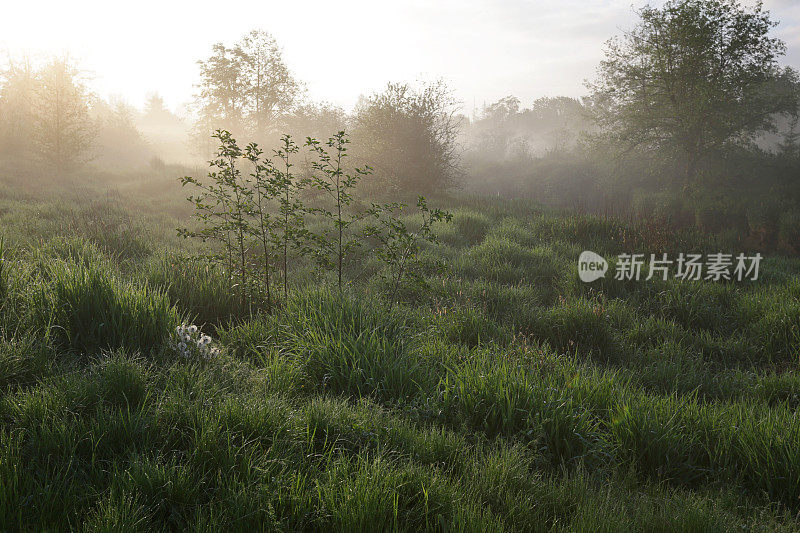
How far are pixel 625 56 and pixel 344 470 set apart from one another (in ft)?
71.8

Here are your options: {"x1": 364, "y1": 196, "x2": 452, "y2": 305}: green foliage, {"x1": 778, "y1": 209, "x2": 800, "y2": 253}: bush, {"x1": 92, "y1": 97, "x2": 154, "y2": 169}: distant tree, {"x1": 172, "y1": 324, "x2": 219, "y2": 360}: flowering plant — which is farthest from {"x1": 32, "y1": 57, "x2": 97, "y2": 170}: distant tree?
{"x1": 778, "y1": 209, "x2": 800, "y2": 253}: bush

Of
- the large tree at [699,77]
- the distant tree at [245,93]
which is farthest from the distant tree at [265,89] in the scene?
the large tree at [699,77]

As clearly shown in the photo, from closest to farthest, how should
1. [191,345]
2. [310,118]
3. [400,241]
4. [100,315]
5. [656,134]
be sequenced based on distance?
[191,345] < [100,315] < [400,241] < [656,134] < [310,118]

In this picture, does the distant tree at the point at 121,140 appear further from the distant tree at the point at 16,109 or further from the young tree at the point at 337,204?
the young tree at the point at 337,204

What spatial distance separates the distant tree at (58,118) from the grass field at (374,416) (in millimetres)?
17140

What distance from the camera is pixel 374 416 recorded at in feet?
9.43

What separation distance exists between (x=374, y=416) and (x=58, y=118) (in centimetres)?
2253

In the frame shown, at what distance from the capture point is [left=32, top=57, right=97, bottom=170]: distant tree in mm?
18812

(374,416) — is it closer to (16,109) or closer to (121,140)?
(16,109)

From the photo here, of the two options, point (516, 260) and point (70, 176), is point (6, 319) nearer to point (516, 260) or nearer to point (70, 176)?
point (516, 260)

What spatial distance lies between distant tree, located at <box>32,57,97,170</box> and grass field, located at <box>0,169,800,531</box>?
17140 millimetres

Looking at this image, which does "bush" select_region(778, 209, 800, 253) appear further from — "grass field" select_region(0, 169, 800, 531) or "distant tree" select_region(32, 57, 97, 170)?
"distant tree" select_region(32, 57, 97, 170)

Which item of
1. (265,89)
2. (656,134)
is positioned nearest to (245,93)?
(265,89)

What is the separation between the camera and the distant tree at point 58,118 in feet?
61.7
